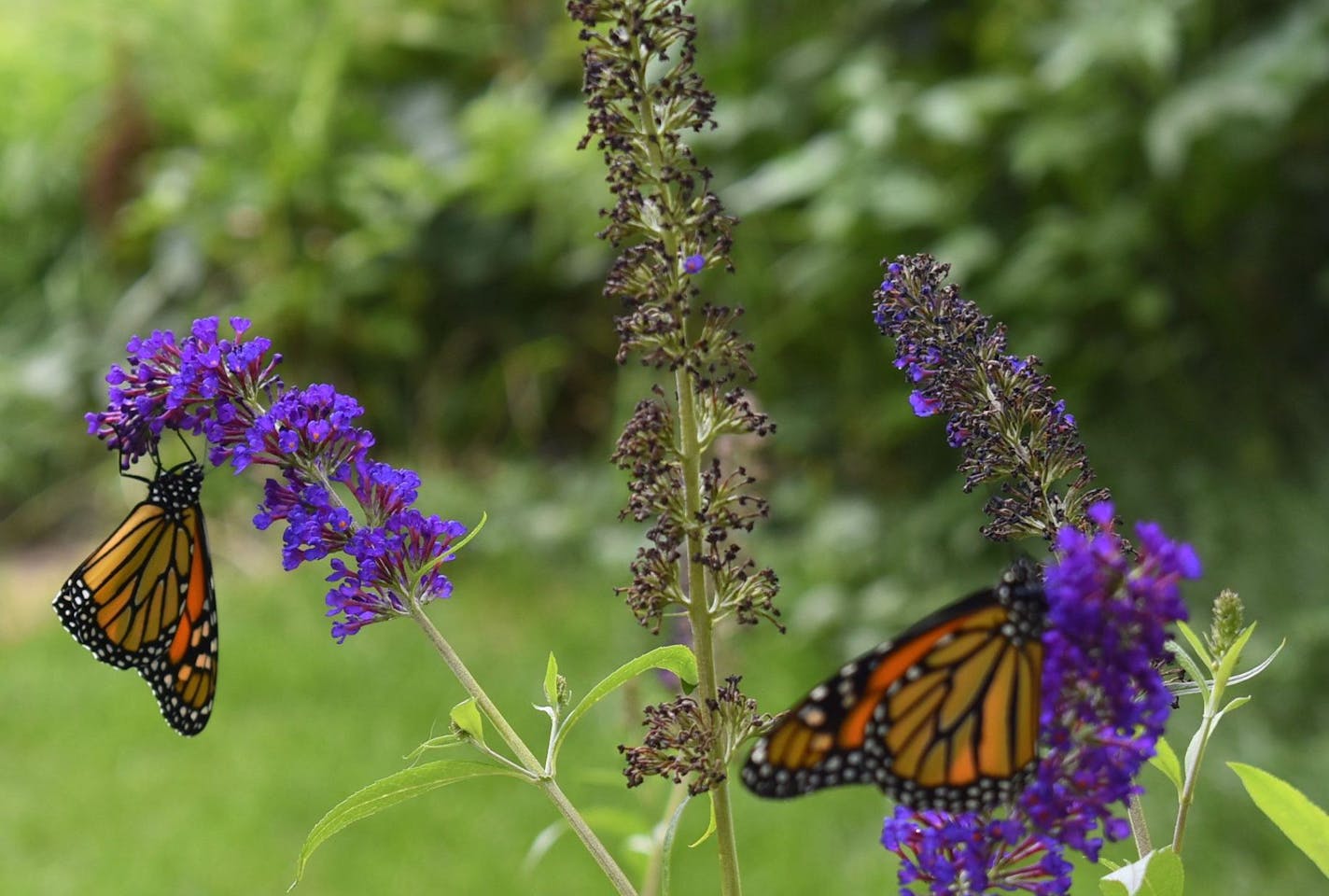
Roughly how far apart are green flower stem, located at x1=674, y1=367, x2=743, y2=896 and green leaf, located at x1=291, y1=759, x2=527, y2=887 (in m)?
0.19

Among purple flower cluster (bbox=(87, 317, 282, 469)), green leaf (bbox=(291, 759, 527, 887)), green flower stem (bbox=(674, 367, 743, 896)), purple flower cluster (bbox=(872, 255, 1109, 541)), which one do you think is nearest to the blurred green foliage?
purple flower cluster (bbox=(872, 255, 1109, 541))

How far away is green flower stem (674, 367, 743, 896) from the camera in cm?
102

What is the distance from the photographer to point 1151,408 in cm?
463

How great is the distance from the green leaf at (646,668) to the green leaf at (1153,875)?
35 centimetres

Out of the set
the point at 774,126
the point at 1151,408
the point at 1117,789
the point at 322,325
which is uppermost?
the point at 322,325

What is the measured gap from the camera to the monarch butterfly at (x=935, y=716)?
87 cm

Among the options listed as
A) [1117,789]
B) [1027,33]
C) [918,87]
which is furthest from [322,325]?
[1117,789]

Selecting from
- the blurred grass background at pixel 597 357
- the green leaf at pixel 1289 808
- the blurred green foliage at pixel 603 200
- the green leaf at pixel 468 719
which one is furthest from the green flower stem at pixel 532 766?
the blurred green foliage at pixel 603 200

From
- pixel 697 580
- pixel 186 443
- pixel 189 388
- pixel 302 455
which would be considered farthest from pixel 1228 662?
pixel 186 443

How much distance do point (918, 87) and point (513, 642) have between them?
2.61 meters

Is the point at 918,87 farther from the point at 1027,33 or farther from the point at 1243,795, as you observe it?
the point at 1243,795

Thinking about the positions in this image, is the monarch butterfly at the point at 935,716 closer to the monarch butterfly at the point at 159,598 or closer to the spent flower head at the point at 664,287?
the spent flower head at the point at 664,287

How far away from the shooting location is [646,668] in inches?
42.3

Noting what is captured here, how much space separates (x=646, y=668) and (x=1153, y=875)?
41cm
